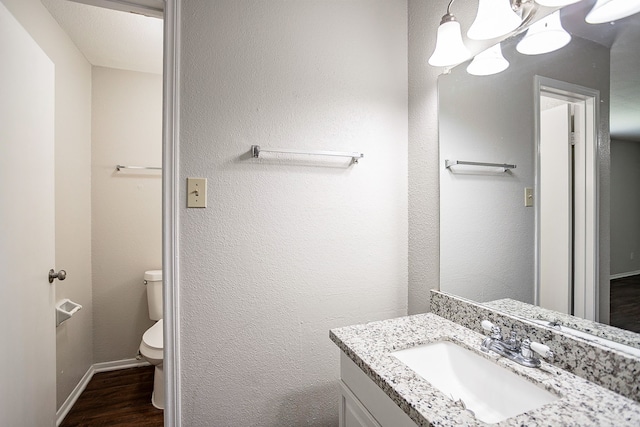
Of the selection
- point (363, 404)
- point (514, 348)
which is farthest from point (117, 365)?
point (514, 348)

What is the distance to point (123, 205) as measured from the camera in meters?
2.35

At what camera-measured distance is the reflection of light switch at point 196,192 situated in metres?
1.10

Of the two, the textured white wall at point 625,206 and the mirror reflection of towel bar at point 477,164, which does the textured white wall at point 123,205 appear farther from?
the textured white wall at point 625,206

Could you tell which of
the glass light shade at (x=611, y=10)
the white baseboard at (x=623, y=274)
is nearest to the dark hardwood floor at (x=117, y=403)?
the white baseboard at (x=623, y=274)

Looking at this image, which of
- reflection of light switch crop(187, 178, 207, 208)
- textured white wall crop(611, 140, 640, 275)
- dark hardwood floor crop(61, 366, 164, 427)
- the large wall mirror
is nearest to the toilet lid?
dark hardwood floor crop(61, 366, 164, 427)

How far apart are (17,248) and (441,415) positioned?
5.18 ft

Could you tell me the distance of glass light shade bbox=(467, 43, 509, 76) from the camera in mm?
1034

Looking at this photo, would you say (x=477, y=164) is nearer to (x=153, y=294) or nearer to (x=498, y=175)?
(x=498, y=175)

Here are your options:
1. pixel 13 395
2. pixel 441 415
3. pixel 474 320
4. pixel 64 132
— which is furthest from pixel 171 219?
pixel 64 132

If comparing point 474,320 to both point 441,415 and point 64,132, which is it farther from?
point 64,132

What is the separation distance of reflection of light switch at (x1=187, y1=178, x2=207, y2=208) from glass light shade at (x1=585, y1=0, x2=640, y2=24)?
1335mm

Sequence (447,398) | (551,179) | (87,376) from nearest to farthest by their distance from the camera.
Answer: (447,398) < (551,179) < (87,376)

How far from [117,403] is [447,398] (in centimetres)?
228

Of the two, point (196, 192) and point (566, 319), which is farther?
point (196, 192)
